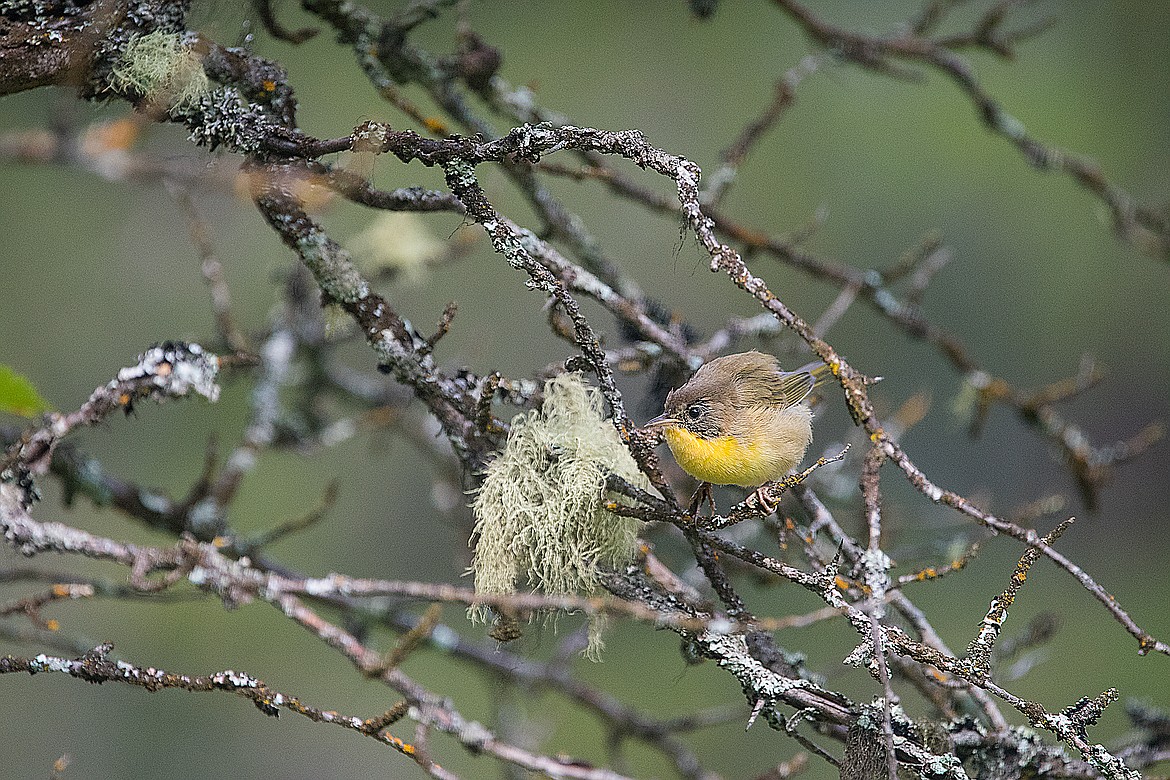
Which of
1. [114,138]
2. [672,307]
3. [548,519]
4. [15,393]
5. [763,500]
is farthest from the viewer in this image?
[672,307]

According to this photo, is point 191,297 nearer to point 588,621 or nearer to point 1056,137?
point 588,621

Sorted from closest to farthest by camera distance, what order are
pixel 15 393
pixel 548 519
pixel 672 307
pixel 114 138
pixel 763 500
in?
pixel 763 500 < pixel 548 519 < pixel 15 393 < pixel 114 138 < pixel 672 307

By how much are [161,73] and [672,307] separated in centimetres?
279

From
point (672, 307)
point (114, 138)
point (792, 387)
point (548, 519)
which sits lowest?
point (548, 519)

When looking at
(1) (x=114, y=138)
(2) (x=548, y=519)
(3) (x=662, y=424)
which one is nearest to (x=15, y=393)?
(1) (x=114, y=138)

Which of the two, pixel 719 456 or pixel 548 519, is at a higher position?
pixel 719 456

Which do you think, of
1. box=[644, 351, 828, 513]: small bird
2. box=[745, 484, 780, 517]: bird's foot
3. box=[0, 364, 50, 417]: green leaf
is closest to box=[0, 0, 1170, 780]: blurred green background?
box=[644, 351, 828, 513]: small bird

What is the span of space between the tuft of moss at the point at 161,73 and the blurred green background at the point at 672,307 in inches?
77.9

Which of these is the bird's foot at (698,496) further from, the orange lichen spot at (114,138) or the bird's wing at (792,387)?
the orange lichen spot at (114,138)

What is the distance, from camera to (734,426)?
1338mm

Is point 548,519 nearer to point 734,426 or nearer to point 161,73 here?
point 734,426

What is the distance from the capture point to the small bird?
134 cm

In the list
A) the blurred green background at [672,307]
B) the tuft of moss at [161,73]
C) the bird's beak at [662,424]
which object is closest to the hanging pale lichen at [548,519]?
the bird's beak at [662,424]

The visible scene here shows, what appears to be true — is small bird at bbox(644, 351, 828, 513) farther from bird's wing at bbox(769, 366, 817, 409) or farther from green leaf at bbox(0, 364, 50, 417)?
green leaf at bbox(0, 364, 50, 417)
